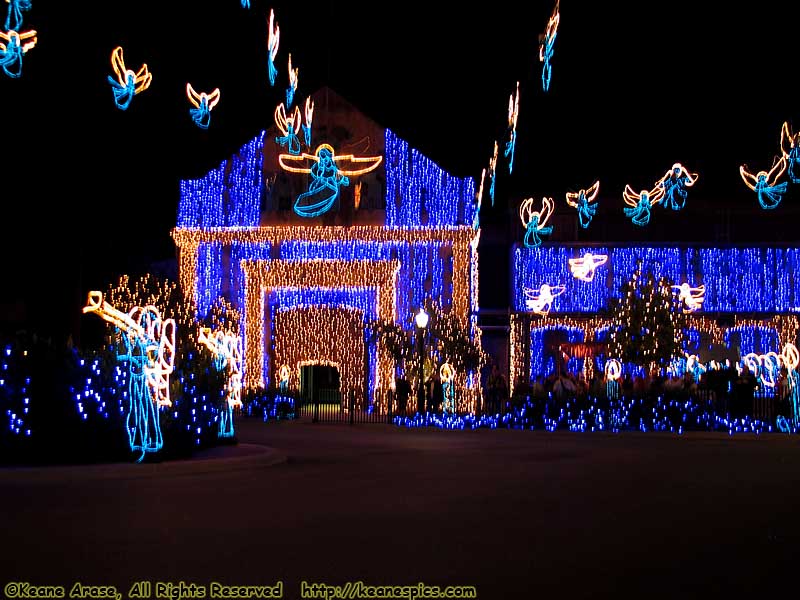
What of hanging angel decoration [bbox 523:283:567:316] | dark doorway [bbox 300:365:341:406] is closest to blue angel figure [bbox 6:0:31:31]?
dark doorway [bbox 300:365:341:406]

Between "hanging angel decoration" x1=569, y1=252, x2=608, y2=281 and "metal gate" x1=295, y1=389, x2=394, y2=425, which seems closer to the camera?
"metal gate" x1=295, y1=389, x2=394, y2=425

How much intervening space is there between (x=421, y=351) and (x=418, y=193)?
1106cm

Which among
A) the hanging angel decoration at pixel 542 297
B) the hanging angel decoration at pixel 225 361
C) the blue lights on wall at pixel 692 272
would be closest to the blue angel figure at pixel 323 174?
the blue lights on wall at pixel 692 272

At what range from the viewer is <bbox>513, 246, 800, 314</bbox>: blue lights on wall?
45.5 meters

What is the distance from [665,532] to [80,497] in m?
6.65

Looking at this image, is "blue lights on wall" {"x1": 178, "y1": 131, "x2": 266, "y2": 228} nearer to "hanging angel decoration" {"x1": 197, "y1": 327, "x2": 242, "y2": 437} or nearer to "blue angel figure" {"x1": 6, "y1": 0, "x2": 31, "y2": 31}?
"hanging angel decoration" {"x1": 197, "y1": 327, "x2": 242, "y2": 437}

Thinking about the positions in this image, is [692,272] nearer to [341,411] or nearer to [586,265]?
[586,265]

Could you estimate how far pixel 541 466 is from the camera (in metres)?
16.6

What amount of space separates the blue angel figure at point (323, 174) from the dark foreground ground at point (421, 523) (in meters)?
23.4

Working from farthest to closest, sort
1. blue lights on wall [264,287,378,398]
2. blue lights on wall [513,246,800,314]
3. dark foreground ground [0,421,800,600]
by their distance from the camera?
blue lights on wall [513,246,800,314] → blue lights on wall [264,287,378,398] → dark foreground ground [0,421,800,600]

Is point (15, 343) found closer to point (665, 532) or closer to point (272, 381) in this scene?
point (665, 532)

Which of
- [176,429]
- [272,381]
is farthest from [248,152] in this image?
[176,429]

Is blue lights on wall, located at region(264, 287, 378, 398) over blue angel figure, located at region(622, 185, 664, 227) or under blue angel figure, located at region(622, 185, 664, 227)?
under

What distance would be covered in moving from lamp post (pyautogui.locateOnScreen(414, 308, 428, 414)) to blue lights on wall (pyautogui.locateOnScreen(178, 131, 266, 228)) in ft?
37.1
